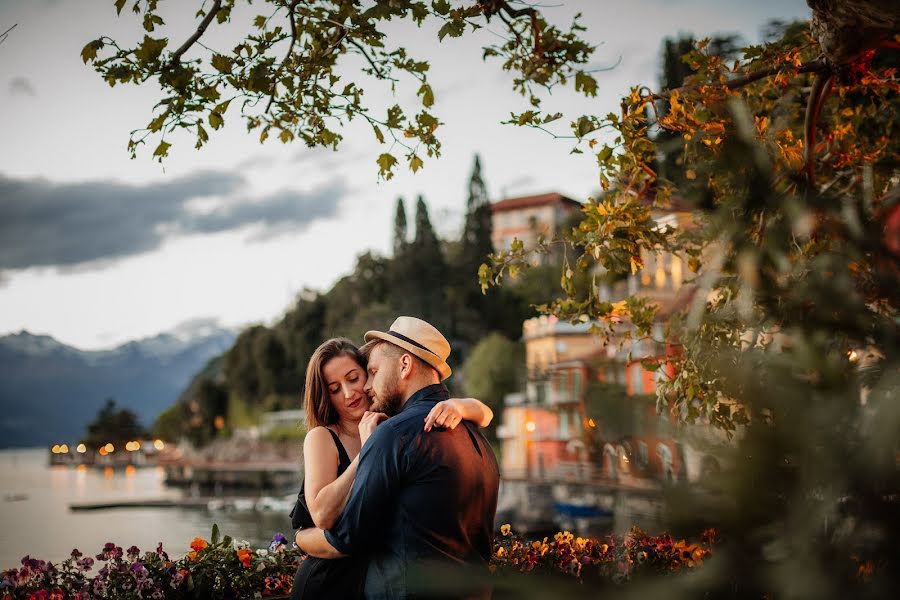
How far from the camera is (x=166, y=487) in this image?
89062 millimetres

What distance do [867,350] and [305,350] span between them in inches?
2555

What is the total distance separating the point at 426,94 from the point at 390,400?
173cm

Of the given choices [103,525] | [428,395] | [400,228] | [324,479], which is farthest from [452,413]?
[103,525]

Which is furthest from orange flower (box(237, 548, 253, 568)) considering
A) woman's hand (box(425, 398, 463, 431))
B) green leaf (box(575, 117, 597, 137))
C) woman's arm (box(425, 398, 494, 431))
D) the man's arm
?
green leaf (box(575, 117, 597, 137))

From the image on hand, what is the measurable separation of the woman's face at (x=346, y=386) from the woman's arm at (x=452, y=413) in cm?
65

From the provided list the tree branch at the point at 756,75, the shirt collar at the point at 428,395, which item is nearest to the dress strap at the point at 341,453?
the shirt collar at the point at 428,395

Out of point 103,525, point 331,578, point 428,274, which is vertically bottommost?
point 103,525

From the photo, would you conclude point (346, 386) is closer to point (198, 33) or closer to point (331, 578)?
point (331, 578)

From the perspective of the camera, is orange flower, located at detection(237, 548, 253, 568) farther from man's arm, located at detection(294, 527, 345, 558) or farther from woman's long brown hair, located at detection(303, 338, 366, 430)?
man's arm, located at detection(294, 527, 345, 558)

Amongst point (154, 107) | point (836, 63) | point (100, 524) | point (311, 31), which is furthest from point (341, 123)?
point (100, 524)

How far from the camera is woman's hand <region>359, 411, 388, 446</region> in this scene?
2.92m

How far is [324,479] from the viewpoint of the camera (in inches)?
121

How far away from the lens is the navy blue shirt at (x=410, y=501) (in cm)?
264

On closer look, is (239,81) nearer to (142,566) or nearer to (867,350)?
(142,566)
